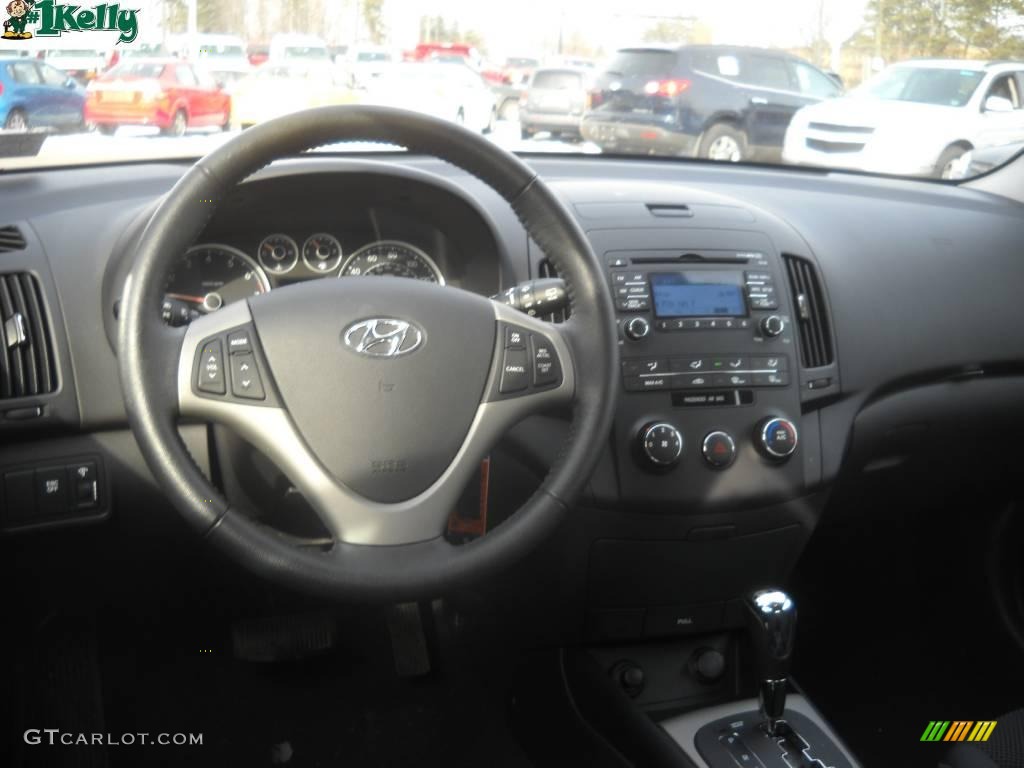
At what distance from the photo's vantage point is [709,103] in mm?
3359

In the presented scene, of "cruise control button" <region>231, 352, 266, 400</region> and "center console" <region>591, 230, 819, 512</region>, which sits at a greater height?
"cruise control button" <region>231, 352, 266, 400</region>

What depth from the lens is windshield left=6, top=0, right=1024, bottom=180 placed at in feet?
8.00

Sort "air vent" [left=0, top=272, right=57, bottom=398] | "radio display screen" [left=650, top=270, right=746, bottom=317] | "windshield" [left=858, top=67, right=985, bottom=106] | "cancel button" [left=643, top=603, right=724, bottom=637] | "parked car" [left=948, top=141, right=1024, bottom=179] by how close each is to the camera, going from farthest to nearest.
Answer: "parked car" [left=948, top=141, right=1024, bottom=179]
"windshield" [left=858, top=67, right=985, bottom=106]
"cancel button" [left=643, top=603, right=724, bottom=637]
"radio display screen" [left=650, top=270, right=746, bottom=317]
"air vent" [left=0, top=272, right=57, bottom=398]

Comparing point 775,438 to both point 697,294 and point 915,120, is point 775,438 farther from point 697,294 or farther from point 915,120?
point 915,120

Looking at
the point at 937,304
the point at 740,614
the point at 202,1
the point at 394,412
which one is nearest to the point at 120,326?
the point at 394,412

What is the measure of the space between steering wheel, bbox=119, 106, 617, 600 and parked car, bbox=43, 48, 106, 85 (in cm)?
83

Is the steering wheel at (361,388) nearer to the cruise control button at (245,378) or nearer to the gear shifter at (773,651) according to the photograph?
the cruise control button at (245,378)

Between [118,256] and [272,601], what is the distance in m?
0.92

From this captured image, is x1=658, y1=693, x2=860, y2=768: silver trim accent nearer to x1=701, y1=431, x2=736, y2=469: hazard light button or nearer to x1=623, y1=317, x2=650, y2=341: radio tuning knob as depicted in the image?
x1=701, y1=431, x2=736, y2=469: hazard light button

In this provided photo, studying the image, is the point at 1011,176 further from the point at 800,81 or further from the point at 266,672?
the point at 266,672

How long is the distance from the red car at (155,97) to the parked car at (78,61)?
0.02 m

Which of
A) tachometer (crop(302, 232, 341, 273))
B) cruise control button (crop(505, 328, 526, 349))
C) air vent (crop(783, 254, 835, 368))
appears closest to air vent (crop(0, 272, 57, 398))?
tachometer (crop(302, 232, 341, 273))

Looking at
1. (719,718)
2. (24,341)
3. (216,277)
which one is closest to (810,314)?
(719,718)

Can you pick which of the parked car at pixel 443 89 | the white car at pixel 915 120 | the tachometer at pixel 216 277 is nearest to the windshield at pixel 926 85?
the white car at pixel 915 120
